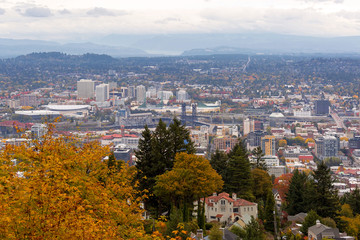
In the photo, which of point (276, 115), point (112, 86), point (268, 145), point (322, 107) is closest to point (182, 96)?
point (112, 86)

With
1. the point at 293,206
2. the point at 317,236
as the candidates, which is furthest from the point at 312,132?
the point at 317,236

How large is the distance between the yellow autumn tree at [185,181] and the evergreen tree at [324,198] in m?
3.41

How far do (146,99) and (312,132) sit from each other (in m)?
36.9

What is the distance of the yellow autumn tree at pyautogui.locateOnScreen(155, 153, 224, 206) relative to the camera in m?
12.0

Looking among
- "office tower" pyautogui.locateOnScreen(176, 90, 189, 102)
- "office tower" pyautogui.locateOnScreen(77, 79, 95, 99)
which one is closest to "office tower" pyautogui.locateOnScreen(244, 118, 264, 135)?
"office tower" pyautogui.locateOnScreen(176, 90, 189, 102)

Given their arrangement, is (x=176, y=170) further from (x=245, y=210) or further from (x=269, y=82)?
(x=269, y=82)

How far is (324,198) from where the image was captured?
14.6 meters

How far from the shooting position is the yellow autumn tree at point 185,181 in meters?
12.0

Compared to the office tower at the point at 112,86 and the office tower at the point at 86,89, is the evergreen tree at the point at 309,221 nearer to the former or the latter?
the office tower at the point at 86,89

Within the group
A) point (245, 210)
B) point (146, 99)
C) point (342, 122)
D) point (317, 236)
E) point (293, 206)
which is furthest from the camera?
point (146, 99)

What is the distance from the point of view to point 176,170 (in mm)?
12180

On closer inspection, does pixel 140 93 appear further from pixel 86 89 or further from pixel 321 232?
pixel 321 232

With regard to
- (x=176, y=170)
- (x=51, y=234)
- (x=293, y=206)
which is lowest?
(x=293, y=206)

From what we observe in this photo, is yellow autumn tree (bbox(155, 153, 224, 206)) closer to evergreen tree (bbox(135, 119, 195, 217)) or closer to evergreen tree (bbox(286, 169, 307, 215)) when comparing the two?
evergreen tree (bbox(135, 119, 195, 217))
